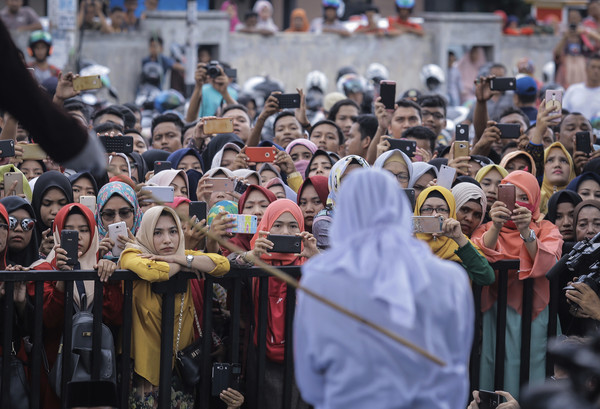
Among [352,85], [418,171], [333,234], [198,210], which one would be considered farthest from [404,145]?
[352,85]

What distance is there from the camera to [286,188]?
8.33 metres

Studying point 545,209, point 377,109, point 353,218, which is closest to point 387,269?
point 353,218

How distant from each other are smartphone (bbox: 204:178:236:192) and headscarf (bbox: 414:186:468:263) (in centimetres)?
132

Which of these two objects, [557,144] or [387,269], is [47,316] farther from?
[557,144]

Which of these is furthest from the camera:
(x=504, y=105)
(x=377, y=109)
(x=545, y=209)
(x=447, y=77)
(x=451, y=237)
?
(x=447, y=77)

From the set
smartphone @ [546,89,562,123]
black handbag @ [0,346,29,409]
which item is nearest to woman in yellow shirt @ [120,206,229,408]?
black handbag @ [0,346,29,409]

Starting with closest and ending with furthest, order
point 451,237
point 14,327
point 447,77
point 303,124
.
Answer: point 14,327 → point 451,237 → point 303,124 → point 447,77

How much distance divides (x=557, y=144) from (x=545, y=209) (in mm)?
616

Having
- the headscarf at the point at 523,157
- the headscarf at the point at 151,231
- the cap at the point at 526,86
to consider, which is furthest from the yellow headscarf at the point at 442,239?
the cap at the point at 526,86

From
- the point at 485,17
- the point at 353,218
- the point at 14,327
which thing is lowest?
the point at 14,327

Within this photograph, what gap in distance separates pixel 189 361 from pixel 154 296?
0.41m

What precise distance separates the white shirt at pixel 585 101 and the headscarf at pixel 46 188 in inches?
263

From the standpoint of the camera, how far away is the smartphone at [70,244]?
239 inches

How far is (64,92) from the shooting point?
8914 mm
